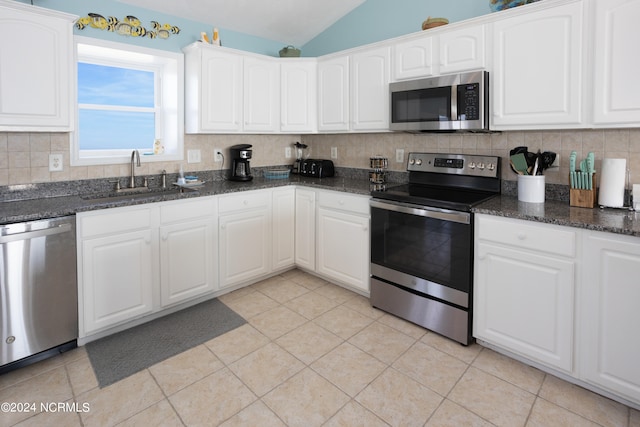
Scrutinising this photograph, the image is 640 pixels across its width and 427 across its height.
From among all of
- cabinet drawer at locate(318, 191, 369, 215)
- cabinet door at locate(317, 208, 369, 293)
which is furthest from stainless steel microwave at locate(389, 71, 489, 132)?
cabinet door at locate(317, 208, 369, 293)

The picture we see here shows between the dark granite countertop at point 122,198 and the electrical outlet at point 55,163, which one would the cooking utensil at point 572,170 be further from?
the electrical outlet at point 55,163

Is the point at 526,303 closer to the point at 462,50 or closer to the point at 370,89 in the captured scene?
the point at 462,50

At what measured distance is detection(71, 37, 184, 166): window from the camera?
2.94 m

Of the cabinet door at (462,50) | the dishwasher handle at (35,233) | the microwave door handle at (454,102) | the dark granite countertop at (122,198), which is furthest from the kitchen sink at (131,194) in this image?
the cabinet door at (462,50)

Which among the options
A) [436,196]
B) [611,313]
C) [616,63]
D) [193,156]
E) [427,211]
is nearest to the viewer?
[611,313]

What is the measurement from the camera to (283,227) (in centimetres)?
352

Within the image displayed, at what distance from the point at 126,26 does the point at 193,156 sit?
113cm

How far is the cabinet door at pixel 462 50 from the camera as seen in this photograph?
245 cm

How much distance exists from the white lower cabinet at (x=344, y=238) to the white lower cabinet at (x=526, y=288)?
0.95 m

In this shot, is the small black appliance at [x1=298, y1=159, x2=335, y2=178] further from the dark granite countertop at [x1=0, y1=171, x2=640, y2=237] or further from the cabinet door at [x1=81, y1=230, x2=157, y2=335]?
the cabinet door at [x1=81, y1=230, x2=157, y2=335]

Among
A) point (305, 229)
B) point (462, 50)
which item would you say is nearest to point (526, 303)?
point (462, 50)

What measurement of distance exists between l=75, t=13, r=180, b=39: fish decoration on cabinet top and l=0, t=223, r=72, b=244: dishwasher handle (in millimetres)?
1535

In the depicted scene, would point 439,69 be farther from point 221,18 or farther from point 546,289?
point 221,18

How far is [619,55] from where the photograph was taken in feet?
6.40
